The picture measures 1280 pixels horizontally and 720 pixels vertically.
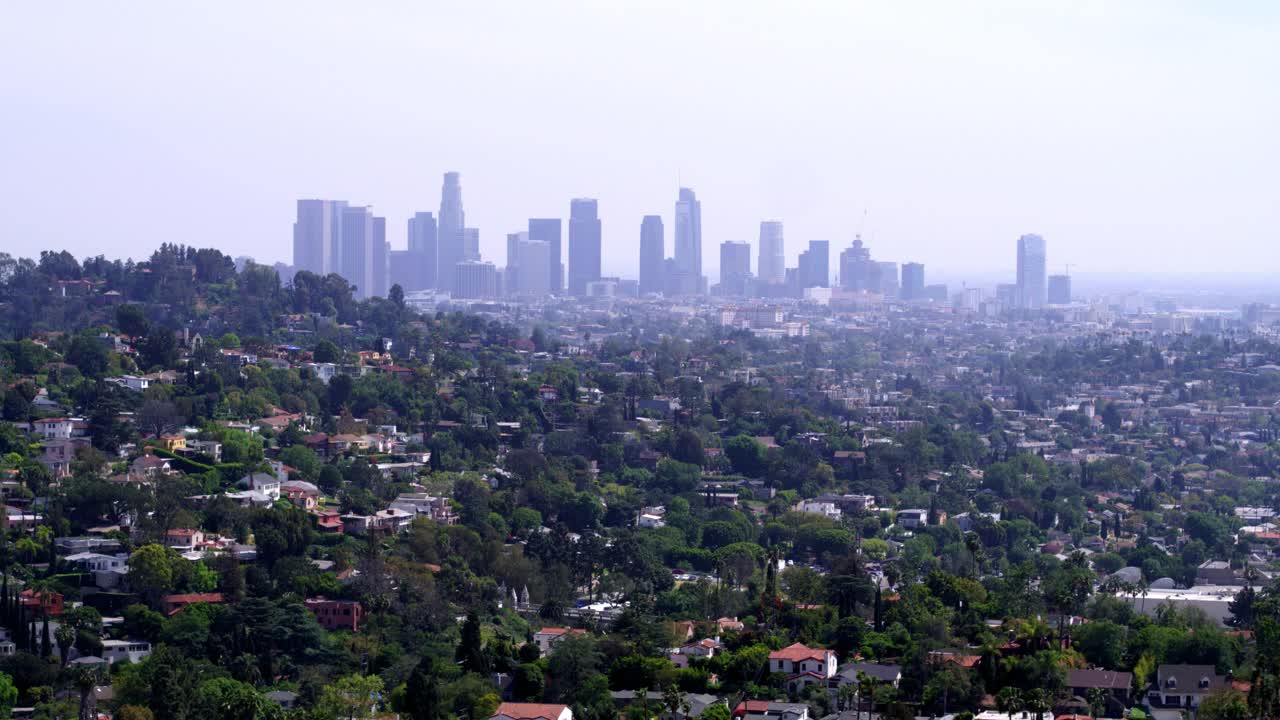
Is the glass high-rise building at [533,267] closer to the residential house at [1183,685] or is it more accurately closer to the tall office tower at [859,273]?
the tall office tower at [859,273]

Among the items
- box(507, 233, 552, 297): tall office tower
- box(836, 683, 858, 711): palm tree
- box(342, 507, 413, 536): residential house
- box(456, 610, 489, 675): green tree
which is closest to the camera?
box(836, 683, 858, 711): palm tree

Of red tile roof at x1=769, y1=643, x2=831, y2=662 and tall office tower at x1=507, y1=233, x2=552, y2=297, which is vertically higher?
tall office tower at x1=507, y1=233, x2=552, y2=297

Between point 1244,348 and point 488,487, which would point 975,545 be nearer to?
point 488,487

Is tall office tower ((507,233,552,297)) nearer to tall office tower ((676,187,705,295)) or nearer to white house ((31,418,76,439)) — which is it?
tall office tower ((676,187,705,295))

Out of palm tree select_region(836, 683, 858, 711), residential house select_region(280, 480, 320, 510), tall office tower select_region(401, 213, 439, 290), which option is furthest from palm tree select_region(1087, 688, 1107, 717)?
tall office tower select_region(401, 213, 439, 290)

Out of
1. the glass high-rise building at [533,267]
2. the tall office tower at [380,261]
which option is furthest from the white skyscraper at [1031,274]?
the tall office tower at [380,261]

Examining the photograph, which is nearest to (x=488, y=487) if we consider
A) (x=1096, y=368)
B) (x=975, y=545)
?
(x=975, y=545)
